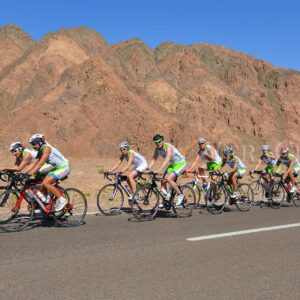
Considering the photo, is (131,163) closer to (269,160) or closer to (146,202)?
(146,202)

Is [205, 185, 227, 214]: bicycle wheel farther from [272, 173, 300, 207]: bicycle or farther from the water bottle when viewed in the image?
the water bottle

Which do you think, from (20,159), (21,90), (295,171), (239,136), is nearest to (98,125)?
(21,90)

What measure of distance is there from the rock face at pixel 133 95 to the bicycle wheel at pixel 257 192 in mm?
27706

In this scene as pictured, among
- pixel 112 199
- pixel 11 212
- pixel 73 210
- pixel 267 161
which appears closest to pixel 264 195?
pixel 267 161

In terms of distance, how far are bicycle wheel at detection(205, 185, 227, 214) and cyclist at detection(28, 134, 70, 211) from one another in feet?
13.8

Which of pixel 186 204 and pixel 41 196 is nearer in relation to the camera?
pixel 41 196

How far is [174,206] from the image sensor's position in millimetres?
10406

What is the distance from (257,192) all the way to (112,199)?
16.5ft

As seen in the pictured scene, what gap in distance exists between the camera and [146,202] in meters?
10.1

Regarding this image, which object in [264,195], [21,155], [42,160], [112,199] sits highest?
[21,155]

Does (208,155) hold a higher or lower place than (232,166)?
higher

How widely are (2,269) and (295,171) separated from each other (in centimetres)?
1046

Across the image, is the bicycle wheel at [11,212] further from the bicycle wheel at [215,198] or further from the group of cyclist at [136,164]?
the bicycle wheel at [215,198]

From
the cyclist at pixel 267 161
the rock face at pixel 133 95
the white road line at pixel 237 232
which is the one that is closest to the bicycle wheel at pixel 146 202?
the white road line at pixel 237 232
